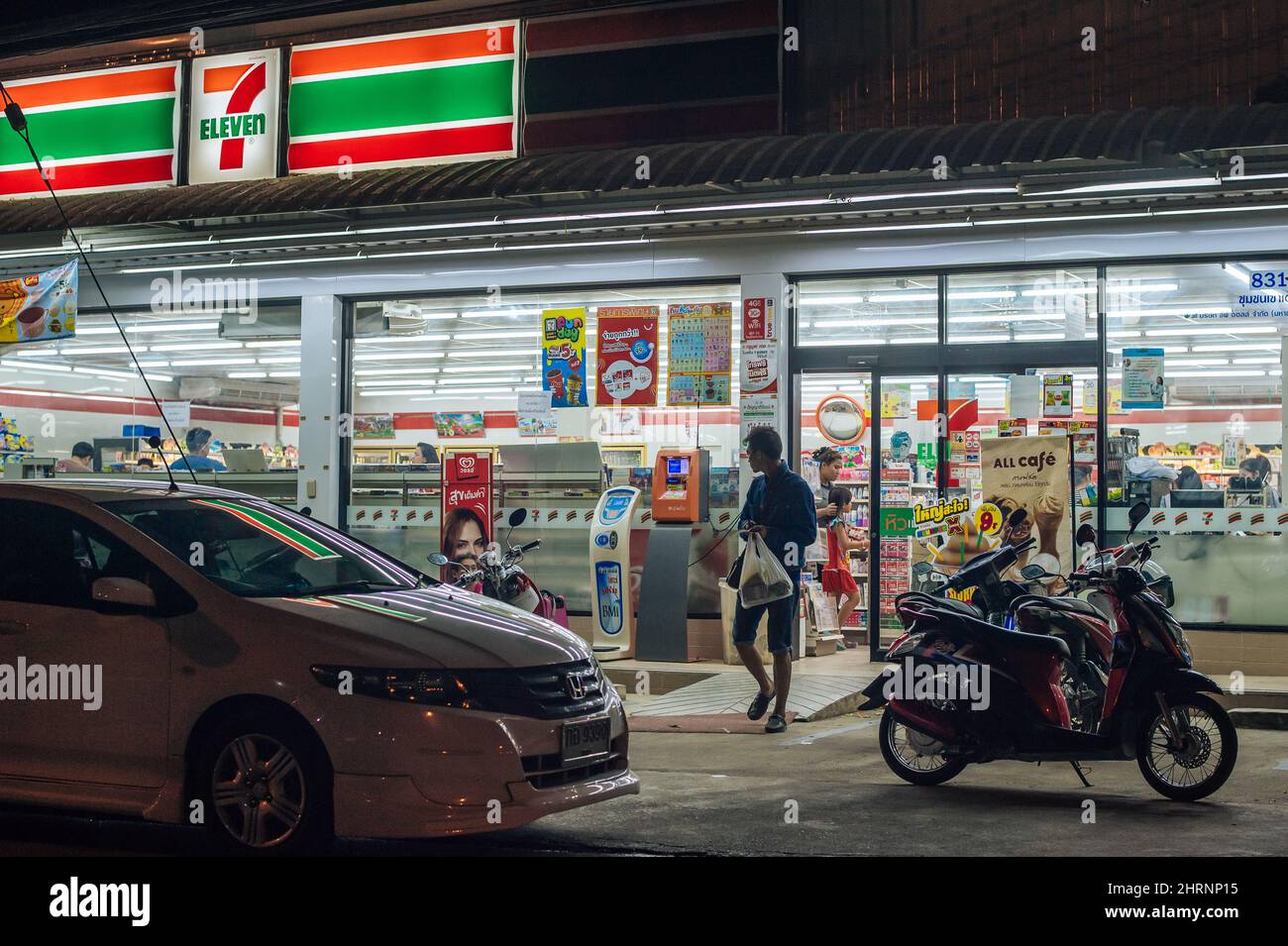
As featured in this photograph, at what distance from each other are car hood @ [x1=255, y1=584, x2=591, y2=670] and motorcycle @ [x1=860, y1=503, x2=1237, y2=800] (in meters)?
2.15

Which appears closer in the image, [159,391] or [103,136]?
[103,136]

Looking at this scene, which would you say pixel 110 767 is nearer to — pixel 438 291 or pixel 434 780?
pixel 434 780

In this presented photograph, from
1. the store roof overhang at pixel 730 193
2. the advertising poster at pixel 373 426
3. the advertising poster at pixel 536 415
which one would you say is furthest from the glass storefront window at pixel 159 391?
the advertising poster at pixel 536 415

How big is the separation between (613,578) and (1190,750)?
19.4 feet

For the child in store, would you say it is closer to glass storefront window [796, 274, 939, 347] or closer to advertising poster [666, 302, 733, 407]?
advertising poster [666, 302, 733, 407]

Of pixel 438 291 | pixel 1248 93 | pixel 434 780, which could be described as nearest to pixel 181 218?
pixel 438 291

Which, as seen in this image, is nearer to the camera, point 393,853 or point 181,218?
point 393,853

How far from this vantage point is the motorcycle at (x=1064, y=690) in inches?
260

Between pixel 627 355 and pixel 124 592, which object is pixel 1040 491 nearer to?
pixel 627 355

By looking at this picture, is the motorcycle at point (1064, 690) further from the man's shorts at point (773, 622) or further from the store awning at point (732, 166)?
the store awning at point (732, 166)

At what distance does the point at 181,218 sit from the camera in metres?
11.0

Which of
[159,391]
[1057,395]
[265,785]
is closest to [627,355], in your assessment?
[1057,395]

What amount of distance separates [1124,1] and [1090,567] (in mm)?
5383

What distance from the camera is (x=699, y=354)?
11.9m
